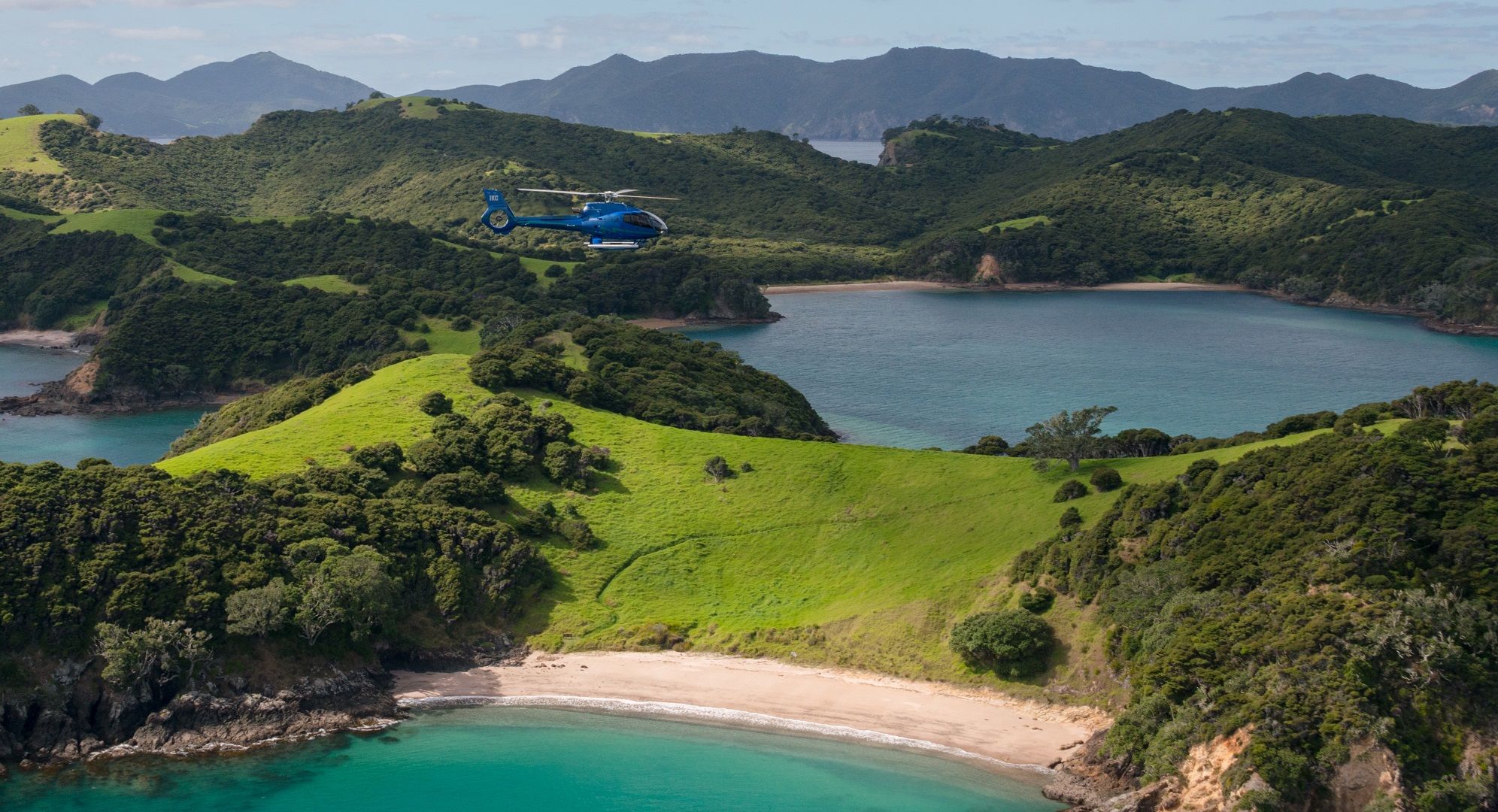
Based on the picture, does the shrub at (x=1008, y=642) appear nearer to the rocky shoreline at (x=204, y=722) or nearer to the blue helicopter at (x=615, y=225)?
the rocky shoreline at (x=204, y=722)

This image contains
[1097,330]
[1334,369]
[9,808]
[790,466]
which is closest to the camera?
[9,808]

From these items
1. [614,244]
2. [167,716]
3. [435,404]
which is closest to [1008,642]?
[167,716]

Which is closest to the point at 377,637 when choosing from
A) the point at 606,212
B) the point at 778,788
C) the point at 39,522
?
the point at 39,522

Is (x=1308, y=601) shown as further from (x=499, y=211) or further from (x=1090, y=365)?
(x=1090, y=365)

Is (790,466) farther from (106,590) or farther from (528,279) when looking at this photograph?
(528,279)

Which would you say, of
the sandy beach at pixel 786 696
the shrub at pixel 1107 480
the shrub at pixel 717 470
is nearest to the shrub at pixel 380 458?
the sandy beach at pixel 786 696

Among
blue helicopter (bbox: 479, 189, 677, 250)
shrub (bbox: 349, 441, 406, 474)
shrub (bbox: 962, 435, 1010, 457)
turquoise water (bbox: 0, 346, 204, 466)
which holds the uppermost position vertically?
blue helicopter (bbox: 479, 189, 677, 250)

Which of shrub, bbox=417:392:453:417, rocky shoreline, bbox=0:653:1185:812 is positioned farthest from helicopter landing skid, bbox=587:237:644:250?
rocky shoreline, bbox=0:653:1185:812

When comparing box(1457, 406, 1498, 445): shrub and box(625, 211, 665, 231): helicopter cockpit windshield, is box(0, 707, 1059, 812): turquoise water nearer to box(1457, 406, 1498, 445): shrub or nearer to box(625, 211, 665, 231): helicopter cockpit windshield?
box(1457, 406, 1498, 445): shrub
